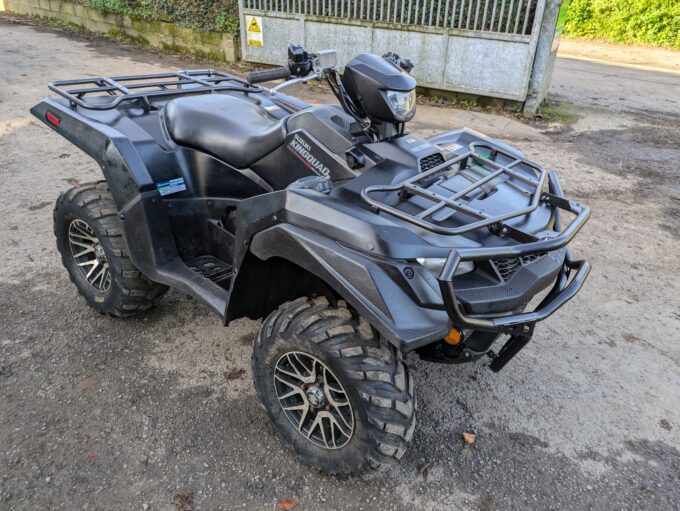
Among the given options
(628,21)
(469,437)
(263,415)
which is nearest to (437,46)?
(469,437)

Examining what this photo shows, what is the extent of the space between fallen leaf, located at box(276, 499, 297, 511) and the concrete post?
743cm

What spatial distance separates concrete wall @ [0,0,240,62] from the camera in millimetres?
10607

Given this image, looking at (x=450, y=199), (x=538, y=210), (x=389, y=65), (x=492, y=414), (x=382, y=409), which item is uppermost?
(x=389, y=65)

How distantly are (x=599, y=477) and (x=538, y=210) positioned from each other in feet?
4.17

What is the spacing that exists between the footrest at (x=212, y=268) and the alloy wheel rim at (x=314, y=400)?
27.1 inches

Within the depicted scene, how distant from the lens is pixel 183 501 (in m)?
2.28

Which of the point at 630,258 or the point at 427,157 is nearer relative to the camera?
the point at 427,157

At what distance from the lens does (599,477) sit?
248 cm

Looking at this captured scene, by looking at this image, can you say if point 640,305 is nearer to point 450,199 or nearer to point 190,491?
point 450,199

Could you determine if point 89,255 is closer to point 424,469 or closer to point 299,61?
point 299,61

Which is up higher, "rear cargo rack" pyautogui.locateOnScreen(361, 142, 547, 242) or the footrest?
"rear cargo rack" pyautogui.locateOnScreen(361, 142, 547, 242)

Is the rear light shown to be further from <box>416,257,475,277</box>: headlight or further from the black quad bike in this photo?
<box>416,257,475,277</box>: headlight

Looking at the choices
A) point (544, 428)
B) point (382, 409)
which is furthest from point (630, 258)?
point (382, 409)

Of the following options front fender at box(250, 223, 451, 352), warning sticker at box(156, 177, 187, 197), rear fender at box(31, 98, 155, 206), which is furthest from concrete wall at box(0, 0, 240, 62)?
front fender at box(250, 223, 451, 352)
